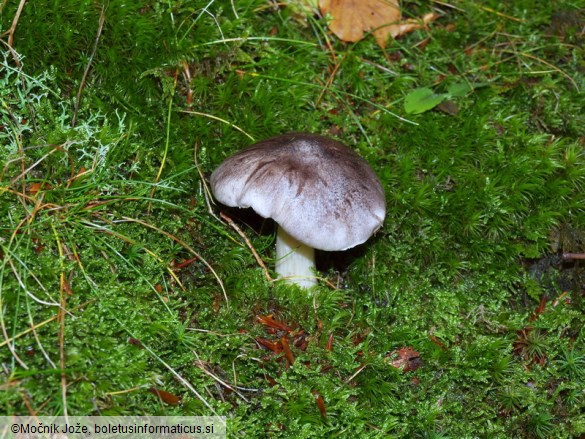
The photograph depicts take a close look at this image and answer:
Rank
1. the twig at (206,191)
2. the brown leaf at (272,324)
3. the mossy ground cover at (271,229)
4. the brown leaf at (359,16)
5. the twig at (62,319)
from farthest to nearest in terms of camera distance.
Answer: the brown leaf at (359,16)
the twig at (206,191)
the brown leaf at (272,324)
the mossy ground cover at (271,229)
the twig at (62,319)

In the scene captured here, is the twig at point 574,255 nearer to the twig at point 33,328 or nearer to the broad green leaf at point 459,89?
the broad green leaf at point 459,89

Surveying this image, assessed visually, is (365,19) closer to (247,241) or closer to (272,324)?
(247,241)

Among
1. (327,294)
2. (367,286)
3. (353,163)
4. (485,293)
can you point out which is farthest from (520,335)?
(353,163)

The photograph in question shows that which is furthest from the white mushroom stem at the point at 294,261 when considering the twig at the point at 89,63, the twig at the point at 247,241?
the twig at the point at 89,63

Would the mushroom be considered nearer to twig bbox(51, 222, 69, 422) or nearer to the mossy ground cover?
the mossy ground cover

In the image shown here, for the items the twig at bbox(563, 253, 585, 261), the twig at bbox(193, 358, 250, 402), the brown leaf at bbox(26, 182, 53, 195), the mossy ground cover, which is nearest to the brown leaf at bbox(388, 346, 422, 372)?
the mossy ground cover

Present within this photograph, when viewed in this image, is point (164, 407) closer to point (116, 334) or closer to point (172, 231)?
point (116, 334)
